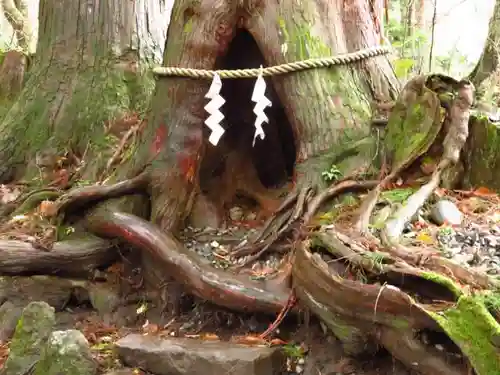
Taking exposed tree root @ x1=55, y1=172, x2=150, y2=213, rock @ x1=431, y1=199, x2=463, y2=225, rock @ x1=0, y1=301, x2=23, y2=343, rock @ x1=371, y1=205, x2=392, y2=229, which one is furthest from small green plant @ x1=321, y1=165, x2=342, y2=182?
rock @ x1=0, y1=301, x2=23, y2=343

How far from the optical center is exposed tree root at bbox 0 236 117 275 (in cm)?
395

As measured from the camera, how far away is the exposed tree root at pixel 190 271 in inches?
133

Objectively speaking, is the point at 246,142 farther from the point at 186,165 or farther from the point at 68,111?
the point at 68,111

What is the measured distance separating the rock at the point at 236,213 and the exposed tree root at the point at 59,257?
2.82 feet

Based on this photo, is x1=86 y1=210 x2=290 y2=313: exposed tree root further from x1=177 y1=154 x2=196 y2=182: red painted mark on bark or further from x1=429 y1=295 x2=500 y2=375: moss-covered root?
x1=429 y1=295 x2=500 y2=375: moss-covered root

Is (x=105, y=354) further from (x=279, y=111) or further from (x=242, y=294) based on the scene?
(x=279, y=111)

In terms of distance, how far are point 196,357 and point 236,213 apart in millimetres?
1370

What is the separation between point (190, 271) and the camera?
11.8 feet

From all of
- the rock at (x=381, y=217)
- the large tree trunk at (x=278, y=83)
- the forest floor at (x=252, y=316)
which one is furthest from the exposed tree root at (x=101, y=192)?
the rock at (x=381, y=217)

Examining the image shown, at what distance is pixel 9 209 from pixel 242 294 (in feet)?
7.34

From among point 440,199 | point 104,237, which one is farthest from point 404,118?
point 104,237

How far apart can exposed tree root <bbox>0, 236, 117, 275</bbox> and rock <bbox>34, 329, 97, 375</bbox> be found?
2.92 feet

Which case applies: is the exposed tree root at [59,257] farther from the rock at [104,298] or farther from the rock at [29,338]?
the rock at [29,338]

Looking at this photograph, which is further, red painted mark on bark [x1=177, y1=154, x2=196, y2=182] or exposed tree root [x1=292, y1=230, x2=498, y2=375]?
red painted mark on bark [x1=177, y1=154, x2=196, y2=182]
